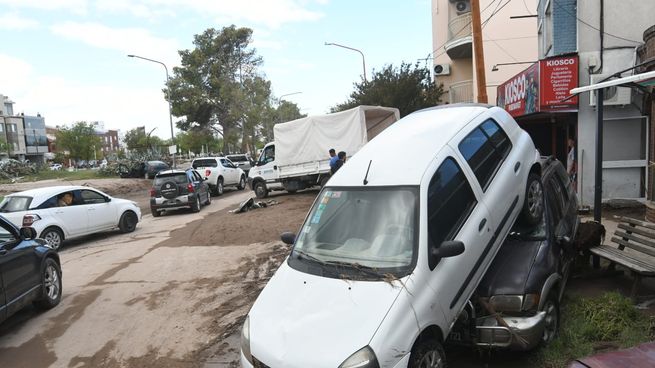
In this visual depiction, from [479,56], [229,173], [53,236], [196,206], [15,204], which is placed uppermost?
[479,56]

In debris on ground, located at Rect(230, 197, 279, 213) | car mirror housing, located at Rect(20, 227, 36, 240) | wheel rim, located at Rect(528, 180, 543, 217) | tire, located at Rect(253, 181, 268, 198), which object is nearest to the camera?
wheel rim, located at Rect(528, 180, 543, 217)

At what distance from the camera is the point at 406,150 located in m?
4.64

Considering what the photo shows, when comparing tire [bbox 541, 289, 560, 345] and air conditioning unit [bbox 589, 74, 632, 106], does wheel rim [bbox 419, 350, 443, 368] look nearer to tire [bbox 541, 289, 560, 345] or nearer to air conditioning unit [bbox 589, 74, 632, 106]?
tire [bbox 541, 289, 560, 345]

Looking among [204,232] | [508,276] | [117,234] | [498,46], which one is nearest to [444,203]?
[508,276]


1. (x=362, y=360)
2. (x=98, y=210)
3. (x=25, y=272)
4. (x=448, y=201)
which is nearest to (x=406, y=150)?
(x=448, y=201)

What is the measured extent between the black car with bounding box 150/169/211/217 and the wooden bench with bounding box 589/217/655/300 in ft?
45.1

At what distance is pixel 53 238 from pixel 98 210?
5.27 feet

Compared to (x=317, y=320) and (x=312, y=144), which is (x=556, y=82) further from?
(x=317, y=320)

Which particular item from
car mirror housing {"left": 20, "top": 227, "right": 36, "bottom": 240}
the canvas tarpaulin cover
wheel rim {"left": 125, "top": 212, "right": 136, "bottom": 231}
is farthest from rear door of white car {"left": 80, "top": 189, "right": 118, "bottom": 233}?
the canvas tarpaulin cover

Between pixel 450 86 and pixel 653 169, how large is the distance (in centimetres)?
2194

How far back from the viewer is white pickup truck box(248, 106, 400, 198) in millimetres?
17234

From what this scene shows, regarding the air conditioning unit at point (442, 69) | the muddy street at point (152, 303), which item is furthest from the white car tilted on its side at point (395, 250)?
the air conditioning unit at point (442, 69)

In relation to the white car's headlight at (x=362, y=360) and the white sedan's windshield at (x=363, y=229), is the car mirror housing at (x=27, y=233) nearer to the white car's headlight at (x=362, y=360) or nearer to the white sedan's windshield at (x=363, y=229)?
the white sedan's windshield at (x=363, y=229)

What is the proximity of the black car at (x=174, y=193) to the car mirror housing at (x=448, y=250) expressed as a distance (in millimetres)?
14568
